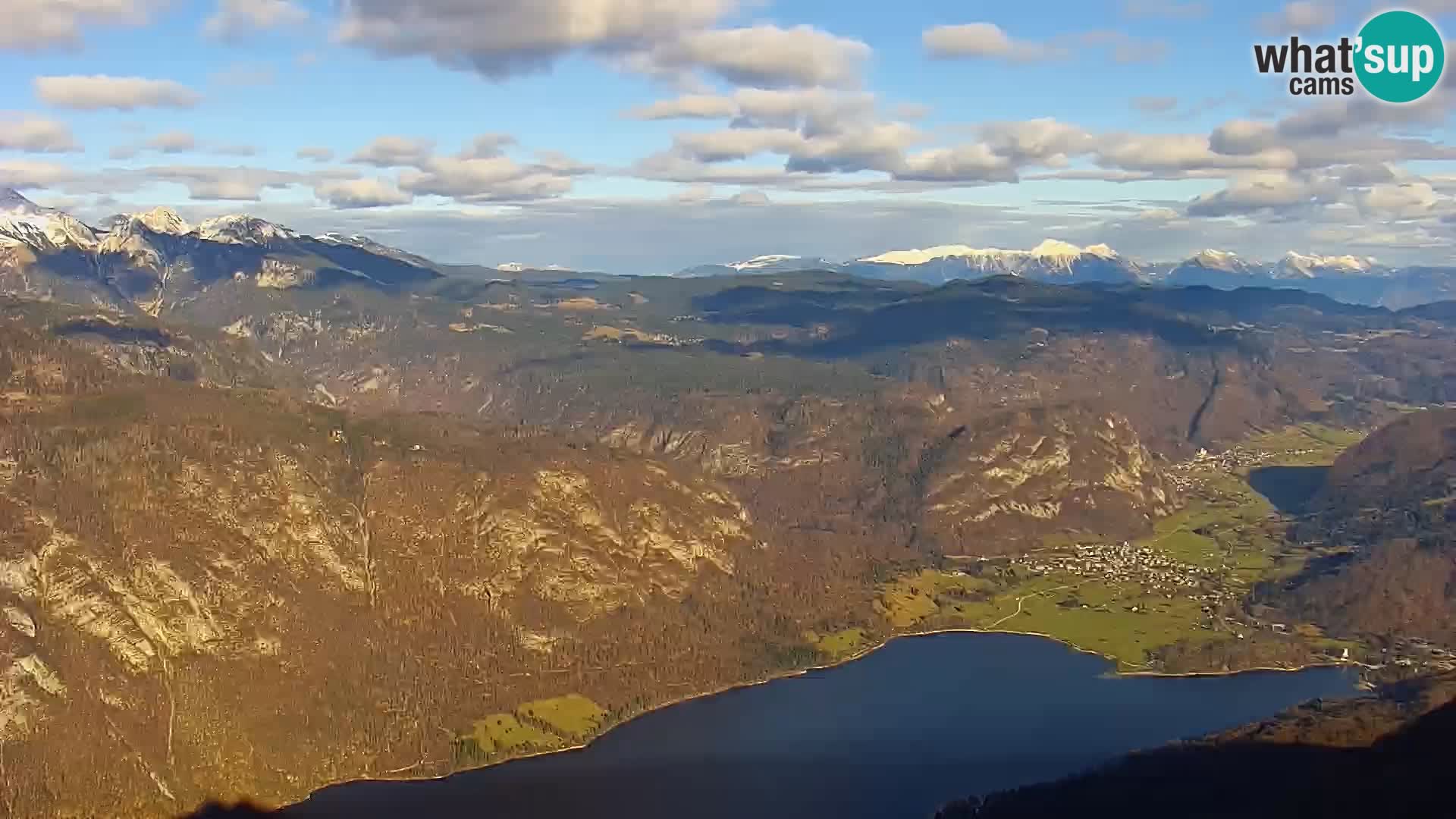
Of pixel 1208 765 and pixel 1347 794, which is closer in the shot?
pixel 1347 794

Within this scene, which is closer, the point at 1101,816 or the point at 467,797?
the point at 1101,816

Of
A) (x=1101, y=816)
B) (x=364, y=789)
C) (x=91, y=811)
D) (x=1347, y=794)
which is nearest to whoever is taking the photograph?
(x=1347, y=794)

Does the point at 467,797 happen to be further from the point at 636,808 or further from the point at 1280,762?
the point at 1280,762

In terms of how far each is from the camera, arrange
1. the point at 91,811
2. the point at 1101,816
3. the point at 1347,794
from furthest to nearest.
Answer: the point at 91,811, the point at 1101,816, the point at 1347,794

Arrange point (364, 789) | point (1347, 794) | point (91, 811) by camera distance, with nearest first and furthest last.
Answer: point (1347, 794)
point (91, 811)
point (364, 789)

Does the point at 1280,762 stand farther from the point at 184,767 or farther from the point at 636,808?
the point at 184,767

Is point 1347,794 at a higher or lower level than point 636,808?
higher

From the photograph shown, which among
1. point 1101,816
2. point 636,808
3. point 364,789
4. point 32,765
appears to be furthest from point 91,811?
point 1101,816

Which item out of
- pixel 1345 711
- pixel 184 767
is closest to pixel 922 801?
pixel 1345 711
